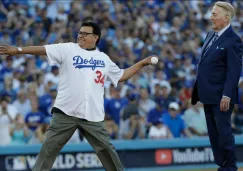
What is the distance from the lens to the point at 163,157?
13188 mm

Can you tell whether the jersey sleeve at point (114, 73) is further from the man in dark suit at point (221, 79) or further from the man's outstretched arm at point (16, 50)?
the man in dark suit at point (221, 79)

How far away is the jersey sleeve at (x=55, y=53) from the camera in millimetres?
8141

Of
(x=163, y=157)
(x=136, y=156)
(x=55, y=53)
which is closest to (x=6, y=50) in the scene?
(x=55, y=53)

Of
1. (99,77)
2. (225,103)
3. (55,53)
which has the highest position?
(55,53)

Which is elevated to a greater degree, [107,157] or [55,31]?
[55,31]

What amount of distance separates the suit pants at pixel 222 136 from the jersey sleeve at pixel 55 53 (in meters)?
1.99

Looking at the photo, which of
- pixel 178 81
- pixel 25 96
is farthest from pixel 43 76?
pixel 178 81

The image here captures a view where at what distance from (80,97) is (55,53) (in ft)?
1.91

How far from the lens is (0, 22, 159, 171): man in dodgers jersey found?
27.0 feet

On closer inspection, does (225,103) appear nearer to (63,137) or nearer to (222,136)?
(222,136)

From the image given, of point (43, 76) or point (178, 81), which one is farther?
point (178, 81)

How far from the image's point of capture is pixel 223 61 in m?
8.83

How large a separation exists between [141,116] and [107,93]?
3.67 ft

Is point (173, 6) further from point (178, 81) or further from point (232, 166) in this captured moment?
point (232, 166)
